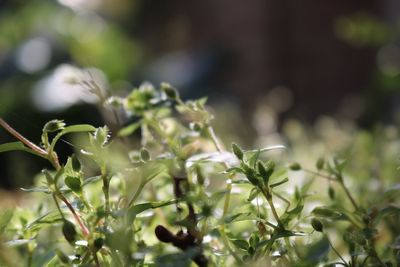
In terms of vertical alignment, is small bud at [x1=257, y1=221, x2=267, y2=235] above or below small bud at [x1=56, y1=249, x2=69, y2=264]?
below

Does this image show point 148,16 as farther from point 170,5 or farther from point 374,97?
point 374,97

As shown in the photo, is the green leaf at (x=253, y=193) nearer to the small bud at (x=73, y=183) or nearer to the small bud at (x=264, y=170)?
the small bud at (x=264, y=170)

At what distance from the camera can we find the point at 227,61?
4965mm

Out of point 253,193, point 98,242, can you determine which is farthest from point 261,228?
point 98,242

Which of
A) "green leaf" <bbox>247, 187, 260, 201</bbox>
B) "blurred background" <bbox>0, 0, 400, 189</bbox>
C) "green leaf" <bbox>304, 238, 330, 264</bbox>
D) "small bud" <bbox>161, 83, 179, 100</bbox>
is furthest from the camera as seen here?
"blurred background" <bbox>0, 0, 400, 189</bbox>

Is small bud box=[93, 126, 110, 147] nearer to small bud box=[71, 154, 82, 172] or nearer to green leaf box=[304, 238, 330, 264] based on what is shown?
small bud box=[71, 154, 82, 172]

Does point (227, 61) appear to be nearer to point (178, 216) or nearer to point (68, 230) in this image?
point (178, 216)

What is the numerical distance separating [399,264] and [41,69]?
2.86m

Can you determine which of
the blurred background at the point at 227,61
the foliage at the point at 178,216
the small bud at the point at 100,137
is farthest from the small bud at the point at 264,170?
the blurred background at the point at 227,61

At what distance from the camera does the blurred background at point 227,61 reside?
184 cm

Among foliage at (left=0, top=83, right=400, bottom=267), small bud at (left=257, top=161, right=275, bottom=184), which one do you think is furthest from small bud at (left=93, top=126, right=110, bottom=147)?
small bud at (left=257, top=161, right=275, bottom=184)

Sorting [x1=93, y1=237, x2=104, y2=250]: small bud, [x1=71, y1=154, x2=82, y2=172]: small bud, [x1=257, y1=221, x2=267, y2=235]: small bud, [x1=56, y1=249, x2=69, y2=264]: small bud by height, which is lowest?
[x1=257, y1=221, x2=267, y2=235]: small bud

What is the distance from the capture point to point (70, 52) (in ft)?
10.2

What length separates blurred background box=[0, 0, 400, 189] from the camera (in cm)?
184
